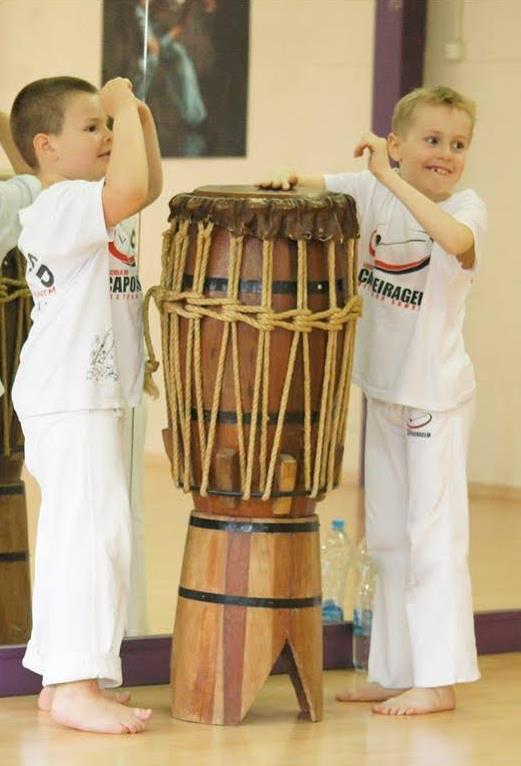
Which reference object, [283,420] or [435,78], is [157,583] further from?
[435,78]

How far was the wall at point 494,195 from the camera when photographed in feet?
15.0

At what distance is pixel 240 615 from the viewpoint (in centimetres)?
356

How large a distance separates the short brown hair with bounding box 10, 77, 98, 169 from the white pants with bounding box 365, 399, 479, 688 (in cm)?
88

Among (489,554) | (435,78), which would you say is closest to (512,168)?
(435,78)

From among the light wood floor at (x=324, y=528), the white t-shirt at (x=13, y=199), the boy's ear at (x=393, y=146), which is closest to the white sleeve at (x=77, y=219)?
the white t-shirt at (x=13, y=199)

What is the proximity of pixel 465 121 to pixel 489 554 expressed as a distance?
1274 mm

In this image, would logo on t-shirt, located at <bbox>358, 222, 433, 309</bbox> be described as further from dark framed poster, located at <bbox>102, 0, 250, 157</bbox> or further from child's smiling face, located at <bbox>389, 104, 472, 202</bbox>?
dark framed poster, located at <bbox>102, 0, 250, 157</bbox>

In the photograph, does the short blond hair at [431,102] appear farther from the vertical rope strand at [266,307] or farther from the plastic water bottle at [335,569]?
the plastic water bottle at [335,569]

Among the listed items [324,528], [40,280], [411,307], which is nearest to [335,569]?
[324,528]

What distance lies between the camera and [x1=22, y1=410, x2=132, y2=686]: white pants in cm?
351

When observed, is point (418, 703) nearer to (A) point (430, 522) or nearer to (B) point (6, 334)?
(A) point (430, 522)

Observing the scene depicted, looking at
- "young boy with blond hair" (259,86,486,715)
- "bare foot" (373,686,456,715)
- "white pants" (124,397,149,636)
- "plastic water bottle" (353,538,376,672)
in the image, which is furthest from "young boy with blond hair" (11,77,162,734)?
"plastic water bottle" (353,538,376,672)

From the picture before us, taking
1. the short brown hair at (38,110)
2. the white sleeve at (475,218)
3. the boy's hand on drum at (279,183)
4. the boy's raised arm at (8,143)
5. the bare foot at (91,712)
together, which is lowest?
the bare foot at (91,712)

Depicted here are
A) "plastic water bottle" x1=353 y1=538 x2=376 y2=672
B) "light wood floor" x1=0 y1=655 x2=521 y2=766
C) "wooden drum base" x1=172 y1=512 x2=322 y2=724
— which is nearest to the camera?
"light wood floor" x1=0 y1=655 x2=521 y2=766
